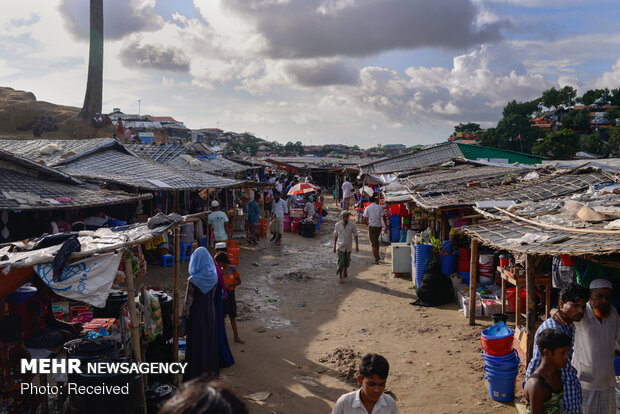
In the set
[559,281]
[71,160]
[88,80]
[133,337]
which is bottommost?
[133,337]

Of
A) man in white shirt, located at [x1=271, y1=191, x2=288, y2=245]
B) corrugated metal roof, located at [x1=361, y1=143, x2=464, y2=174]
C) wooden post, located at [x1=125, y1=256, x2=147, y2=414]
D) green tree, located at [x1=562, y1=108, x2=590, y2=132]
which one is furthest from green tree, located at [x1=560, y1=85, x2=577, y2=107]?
wooden post, located at [x1=125, y1=256, x2=147, y2=414]

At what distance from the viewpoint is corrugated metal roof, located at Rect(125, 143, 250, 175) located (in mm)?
20484

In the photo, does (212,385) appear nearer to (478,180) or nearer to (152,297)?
(152,297)

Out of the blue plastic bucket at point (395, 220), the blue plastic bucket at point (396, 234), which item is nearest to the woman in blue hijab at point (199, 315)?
the blue plastic bucket at point (395, 220)

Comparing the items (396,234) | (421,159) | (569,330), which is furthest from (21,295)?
Answer: (421,159)

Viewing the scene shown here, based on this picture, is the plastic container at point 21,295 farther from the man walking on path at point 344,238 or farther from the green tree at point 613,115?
the green tree at point 613,115

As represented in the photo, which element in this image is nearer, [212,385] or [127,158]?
[212,385]

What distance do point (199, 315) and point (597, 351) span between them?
4416mm

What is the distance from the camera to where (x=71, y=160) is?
14.2 m

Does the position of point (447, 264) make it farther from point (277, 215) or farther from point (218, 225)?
point (277, 215)

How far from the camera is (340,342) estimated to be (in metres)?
8.06

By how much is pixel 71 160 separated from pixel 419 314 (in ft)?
37.6

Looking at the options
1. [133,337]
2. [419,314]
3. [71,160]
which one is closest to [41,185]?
[71,160]

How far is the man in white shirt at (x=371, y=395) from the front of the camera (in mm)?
3119
